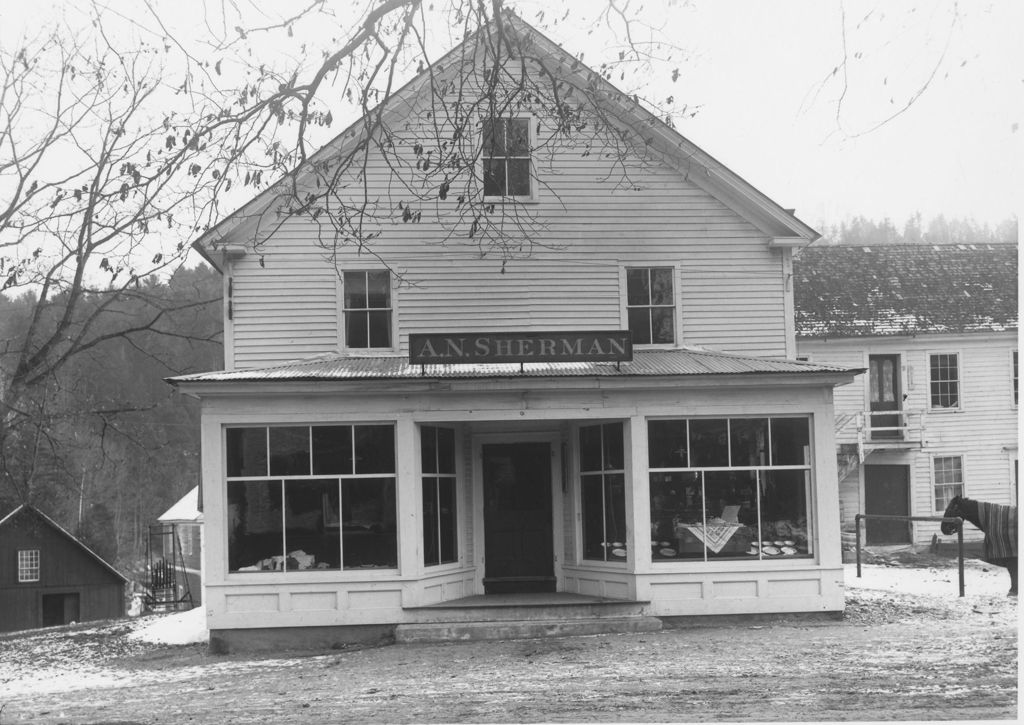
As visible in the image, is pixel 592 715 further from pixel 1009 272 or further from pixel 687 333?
pixel 1009 272

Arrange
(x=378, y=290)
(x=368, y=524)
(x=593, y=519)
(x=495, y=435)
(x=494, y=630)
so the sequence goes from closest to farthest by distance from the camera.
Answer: (x=494, y=630) → (x=368, y=524) → (x=593, y=519) → (x=495, y=435) → (x=378, y=290)

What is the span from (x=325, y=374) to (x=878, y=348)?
894 centimetres

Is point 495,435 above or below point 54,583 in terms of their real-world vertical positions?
above

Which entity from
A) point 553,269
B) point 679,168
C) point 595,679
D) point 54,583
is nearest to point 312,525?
point 595,679

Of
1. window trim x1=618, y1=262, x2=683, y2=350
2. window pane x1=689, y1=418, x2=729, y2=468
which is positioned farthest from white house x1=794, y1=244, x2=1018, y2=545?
window pane x1=689, y1=418, x2=729, y2=468

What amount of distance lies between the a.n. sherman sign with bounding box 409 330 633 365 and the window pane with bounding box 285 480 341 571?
80.8 inches

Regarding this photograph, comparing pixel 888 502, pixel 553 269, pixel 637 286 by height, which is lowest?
pixel 888 502

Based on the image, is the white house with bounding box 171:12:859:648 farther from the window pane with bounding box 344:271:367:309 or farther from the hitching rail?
the hitching rail

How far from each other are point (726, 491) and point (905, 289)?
579cm

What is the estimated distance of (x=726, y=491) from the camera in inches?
586

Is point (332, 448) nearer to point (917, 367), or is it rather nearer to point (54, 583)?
point (917, 367)

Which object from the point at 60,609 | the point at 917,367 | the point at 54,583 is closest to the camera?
the point at 917,367

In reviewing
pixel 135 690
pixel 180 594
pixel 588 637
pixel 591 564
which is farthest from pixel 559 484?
pixel 180 594

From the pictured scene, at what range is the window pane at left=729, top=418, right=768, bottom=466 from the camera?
14.9 meters
